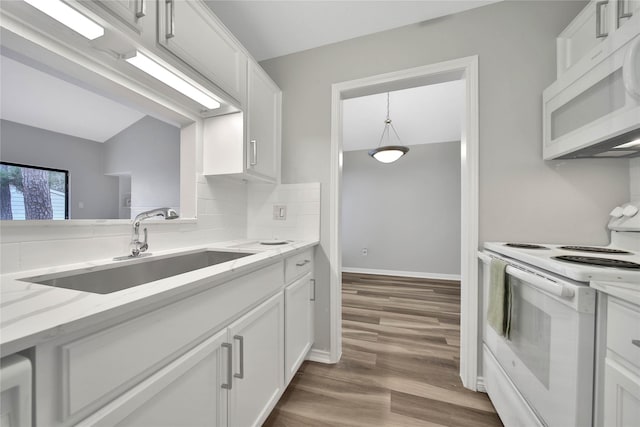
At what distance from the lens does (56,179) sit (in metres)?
1.05

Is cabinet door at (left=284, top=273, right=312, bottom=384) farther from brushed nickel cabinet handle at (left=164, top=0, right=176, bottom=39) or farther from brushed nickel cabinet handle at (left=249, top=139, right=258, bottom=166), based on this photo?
brushed nickel cabinet handle at (left=164, top=0, right=176, bottom=39)

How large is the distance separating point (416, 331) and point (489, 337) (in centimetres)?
93

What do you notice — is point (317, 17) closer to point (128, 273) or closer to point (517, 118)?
point (517, 118)

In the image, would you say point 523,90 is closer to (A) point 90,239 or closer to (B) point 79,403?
(B) point 79,403

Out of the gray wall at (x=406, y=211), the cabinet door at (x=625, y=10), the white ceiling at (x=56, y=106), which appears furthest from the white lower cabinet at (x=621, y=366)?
the gray wall at (x=406, y=211)

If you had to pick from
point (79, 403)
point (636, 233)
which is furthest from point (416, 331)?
point (79, 403)

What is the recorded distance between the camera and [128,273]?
3.50 ft

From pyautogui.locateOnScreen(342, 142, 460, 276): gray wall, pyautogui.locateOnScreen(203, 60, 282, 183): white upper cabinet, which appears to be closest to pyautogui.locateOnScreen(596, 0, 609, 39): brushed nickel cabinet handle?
pyautogui.locateOnScreen(203, 60, 282, 183): white upper cabinet

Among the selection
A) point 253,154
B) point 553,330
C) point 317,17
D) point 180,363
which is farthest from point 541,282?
point 317,17

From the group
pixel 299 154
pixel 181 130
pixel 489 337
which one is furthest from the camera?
pixel 299 154

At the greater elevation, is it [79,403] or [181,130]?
[181,130]

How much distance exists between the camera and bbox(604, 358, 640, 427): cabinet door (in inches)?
25.7

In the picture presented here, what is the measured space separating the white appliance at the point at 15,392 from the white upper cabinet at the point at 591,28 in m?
1.96

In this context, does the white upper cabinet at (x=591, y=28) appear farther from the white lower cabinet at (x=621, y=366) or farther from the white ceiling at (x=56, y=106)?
the white ceiling at (x=56, y=106)
